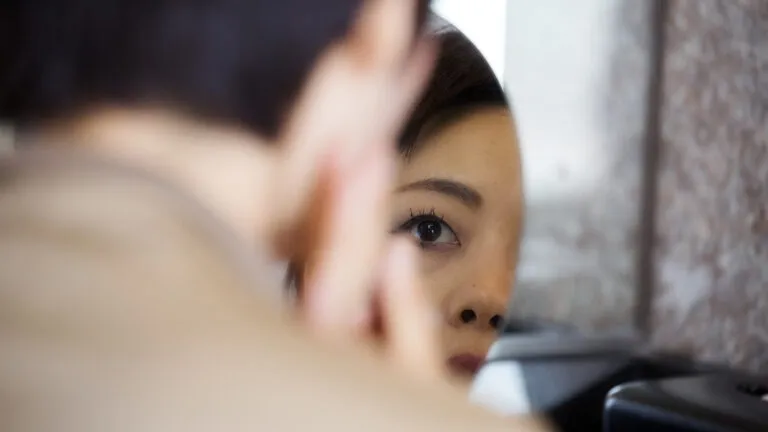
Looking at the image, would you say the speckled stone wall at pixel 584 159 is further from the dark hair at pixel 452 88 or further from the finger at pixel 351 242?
the finger at pixel 351 242

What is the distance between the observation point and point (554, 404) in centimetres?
58

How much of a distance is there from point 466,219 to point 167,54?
0.22 m

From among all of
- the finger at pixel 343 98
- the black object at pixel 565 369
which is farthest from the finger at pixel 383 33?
the black object at pixel 565 369

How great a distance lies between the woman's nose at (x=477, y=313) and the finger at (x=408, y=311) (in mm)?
21

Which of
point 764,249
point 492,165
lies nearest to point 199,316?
point 492,165

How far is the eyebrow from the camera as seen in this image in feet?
1.41

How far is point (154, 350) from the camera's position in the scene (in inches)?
5.8

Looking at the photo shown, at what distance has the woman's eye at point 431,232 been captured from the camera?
1.40ft

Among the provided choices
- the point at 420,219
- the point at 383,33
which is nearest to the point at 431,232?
the point at 420,219

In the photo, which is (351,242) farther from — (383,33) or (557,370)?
(557,370)

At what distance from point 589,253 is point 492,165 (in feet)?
0.64

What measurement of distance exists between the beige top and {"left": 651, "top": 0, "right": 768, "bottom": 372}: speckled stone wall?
1.74 ft

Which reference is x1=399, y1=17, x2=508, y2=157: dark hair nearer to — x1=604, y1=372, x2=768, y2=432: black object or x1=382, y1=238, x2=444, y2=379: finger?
x1=382, y1=238, x2=444, y2=379: finger

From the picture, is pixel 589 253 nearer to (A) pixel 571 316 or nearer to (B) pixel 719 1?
(A) pixel 571 316
